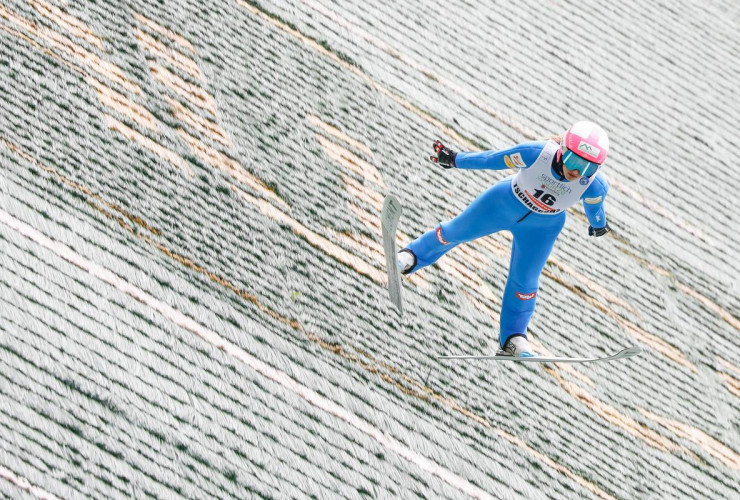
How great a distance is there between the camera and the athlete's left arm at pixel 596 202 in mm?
4035

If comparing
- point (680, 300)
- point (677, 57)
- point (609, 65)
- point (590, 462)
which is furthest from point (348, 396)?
point (677, 57)

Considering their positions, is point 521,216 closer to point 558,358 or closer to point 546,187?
point 546,187

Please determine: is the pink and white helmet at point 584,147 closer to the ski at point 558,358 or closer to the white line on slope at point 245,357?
the ski at point 558,358

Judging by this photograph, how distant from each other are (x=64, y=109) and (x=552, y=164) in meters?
2.38

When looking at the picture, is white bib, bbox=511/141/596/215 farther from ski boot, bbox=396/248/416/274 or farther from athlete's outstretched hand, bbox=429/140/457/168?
ski boot, bbox=396/248/416/274

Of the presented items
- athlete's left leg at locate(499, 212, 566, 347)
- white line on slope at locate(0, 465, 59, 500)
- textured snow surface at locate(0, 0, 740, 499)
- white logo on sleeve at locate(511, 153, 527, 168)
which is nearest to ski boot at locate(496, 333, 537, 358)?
athlete's left leg at locate(499, 212, 566, 347)

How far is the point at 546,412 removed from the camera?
4.28m

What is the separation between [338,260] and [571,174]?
1235mm

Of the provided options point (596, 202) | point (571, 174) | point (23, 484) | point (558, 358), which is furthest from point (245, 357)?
point (596, 202)

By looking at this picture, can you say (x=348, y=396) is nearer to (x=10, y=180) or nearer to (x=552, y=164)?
(x=552, y=164)

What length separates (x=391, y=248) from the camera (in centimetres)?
415

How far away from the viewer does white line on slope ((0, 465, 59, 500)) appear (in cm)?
313

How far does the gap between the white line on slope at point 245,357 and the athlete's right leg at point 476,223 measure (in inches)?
37.0

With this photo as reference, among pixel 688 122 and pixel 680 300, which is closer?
pixel 680 300
